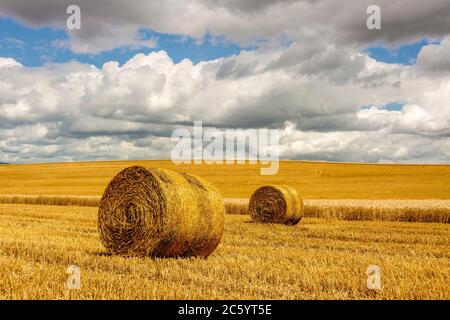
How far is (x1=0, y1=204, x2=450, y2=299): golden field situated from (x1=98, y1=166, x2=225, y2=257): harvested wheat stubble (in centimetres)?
42

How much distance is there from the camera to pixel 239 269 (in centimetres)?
895

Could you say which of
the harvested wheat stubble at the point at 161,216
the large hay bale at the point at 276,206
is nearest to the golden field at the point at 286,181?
the large hay bale at the point at 276,206

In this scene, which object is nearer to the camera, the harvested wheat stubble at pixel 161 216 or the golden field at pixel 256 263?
the golden field at pixel 256 263

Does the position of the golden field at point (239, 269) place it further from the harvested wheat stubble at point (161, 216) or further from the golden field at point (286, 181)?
the golden field at point (286, 181)

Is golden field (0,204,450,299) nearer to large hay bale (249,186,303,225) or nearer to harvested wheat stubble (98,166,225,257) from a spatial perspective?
harvested wheat stubble (98,166,225,257)

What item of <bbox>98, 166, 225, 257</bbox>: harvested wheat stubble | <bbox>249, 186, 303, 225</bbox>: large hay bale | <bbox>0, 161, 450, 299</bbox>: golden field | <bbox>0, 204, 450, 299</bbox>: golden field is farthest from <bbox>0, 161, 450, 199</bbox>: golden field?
<bbox>98, 166, 225, 257</bbox>: harvested wheat stubble

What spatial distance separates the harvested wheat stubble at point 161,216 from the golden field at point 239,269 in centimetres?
42

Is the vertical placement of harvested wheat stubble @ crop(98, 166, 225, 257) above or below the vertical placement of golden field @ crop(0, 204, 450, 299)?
above

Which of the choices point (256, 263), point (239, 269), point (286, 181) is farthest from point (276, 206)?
point (286, 181)

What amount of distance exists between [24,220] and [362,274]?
14.7m

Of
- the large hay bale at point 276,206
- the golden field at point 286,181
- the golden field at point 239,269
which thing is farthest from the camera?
the golden field at point 286,181

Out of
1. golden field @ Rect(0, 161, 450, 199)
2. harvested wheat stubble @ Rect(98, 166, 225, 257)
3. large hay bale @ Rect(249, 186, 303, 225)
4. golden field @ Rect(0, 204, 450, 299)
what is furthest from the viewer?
golden field @ Rect(0, 161, 450, 199)

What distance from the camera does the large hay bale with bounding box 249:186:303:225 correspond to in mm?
19906

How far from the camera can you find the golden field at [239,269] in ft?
23.2
